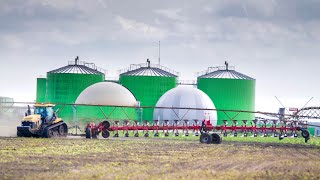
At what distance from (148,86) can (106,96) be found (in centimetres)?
1318

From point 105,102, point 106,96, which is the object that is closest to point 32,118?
point 105,102

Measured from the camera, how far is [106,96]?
82.8 m

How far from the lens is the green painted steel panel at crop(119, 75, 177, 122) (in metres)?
94.1

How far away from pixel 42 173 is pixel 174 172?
14.6ft

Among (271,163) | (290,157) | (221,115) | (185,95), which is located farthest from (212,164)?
(221,115)

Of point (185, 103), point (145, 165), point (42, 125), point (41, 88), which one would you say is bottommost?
point (145, 165)

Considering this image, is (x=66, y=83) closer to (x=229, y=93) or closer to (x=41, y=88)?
(x=41, y=88)

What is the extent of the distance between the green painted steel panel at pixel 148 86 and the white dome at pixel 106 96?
808cm

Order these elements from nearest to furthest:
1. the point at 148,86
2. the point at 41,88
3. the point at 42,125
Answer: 1. the point at 42,125
2. the point at 148,86
3. the point at 41,88

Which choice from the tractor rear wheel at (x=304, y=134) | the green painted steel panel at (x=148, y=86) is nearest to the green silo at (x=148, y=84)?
the green painted steel panel at (x=148, y=86)

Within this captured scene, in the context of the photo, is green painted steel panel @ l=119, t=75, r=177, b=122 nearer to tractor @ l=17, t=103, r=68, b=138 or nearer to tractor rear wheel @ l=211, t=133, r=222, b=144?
tractor @ l=17, t=103, r=68, b=138

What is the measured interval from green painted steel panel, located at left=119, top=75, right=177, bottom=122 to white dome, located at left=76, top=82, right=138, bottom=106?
26.5 feet

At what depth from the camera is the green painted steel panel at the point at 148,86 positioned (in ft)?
309

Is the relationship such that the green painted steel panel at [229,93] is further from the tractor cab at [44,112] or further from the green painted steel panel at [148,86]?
the tractor cab at [44,112]
